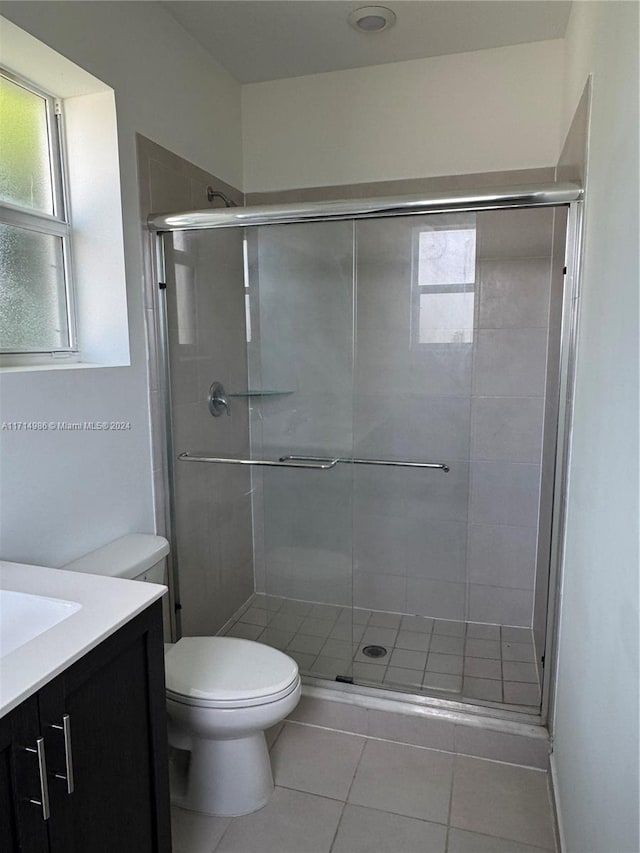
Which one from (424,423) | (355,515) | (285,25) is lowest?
(355,515)

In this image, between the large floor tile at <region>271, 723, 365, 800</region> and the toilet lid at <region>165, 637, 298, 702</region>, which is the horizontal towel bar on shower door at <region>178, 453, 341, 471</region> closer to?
the toilet lid at <region>165, 637, 298, 702</region>

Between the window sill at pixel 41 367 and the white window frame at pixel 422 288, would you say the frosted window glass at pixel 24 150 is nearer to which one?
the window sill at pixel 41 367

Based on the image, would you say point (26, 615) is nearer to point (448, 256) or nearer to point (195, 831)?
point (195, 831)

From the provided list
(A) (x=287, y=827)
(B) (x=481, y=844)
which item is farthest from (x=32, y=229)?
(B) (x=481, y=844)

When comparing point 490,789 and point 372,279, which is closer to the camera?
point 490,789

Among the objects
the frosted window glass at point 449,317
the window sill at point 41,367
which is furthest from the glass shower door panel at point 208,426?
the frosted window glass at point 449,317

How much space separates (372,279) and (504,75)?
100cm

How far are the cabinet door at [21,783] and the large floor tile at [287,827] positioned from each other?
83 centimetres

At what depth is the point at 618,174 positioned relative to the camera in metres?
1.21

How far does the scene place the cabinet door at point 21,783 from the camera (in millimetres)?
920

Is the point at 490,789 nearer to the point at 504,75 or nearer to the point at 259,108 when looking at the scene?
the point at 504,75

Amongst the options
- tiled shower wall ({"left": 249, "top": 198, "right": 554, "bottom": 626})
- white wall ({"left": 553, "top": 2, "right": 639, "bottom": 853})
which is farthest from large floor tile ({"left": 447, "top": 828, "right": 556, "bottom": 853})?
tiled shower wall ({"left": 249, "top": 198, "right": 554, "bottom": 626})

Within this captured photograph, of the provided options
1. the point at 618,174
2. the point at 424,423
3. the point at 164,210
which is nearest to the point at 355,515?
the point at 424,423

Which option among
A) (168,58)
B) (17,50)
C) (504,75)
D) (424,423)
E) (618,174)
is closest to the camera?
(618,174)
